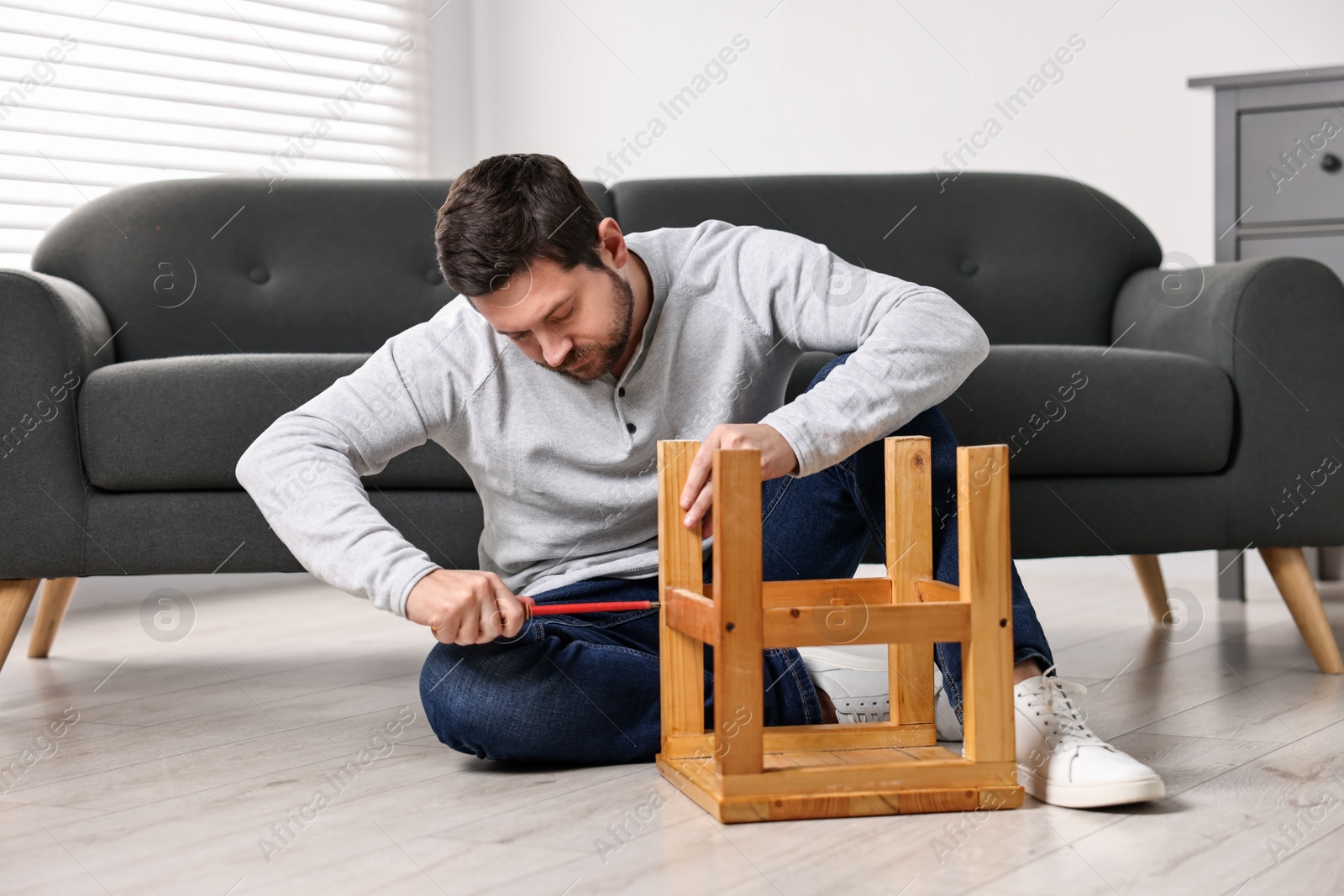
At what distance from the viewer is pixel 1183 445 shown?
1596 millimetres

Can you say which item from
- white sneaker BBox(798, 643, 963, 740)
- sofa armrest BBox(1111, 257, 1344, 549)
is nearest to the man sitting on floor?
white sneaker BBox(798, 643, 963, 740)

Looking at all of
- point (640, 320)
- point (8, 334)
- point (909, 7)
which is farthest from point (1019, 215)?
point (8, 334)

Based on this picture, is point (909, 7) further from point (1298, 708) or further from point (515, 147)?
point (1298, 708)

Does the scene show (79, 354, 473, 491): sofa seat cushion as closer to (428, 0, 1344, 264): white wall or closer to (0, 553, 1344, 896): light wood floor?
(0, 553, 1344, 896): light wood floor

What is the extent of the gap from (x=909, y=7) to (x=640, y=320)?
1.94 meters

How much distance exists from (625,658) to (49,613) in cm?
113

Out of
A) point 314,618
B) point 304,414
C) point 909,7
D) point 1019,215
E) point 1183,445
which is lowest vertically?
point 314,618

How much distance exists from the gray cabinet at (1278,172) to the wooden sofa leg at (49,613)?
1.95 m

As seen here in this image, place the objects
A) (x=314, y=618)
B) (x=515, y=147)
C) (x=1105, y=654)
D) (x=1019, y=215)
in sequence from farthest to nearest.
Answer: (x=515, y=147) → (x=314, y=618) → (x=1019, y=215) → (x=1105, y=654)

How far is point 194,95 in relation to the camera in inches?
107

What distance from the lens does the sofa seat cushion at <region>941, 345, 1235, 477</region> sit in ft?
5.13

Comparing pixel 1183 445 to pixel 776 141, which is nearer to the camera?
pixel 1183 445

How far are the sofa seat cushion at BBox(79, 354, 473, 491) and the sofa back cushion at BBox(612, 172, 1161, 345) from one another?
76 centimetres

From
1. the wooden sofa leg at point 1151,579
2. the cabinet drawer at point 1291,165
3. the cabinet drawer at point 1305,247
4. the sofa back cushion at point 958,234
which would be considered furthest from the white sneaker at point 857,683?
the cabinet drawer at point 1291,165
